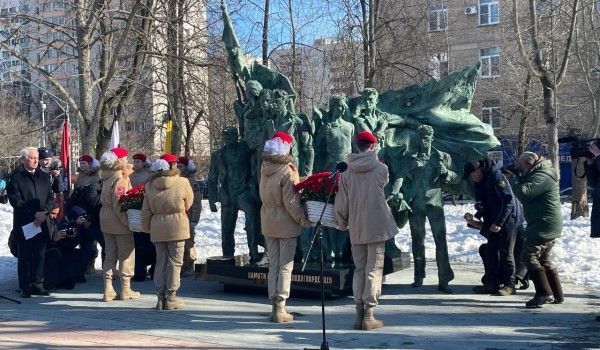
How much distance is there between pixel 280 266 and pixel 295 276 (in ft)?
5.28

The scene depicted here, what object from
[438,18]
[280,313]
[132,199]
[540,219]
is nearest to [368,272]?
[280,313]

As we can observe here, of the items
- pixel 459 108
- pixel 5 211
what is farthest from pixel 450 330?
pixel 5 211

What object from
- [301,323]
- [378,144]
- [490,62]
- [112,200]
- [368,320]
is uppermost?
[490,62]

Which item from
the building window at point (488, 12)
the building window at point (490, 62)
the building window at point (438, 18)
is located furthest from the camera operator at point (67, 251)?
the building window at point (488, 12)

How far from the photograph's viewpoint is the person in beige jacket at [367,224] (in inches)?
339

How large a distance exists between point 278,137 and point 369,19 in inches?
556

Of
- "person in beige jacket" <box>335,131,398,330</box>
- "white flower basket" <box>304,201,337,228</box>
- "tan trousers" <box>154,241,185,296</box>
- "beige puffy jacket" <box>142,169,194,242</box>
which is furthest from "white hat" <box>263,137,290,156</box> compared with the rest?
"tan trousers" <box>154,241,185,296</box>

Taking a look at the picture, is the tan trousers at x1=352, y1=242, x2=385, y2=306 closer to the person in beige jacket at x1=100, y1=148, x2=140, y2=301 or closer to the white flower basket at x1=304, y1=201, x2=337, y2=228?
the white flower basket at x1=304, y1=201, x2=337, y2=228

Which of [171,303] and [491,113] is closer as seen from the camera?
[171,303]

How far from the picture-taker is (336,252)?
11.6m

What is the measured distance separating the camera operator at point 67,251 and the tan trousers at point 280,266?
384cm

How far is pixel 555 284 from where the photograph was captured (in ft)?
32.4

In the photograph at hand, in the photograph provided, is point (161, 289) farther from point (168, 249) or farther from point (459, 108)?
point (459, 108)

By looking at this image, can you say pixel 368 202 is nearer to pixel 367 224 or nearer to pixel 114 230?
pixel 367 224
